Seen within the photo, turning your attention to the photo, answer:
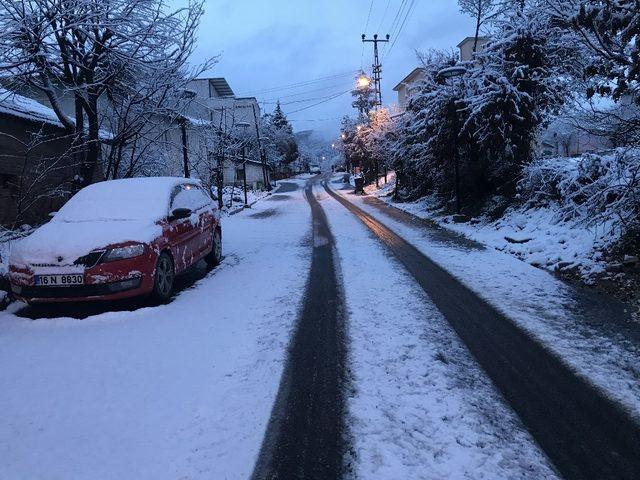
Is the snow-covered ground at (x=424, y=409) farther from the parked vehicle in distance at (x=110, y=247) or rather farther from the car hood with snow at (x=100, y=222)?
the car hood with snow at (x=100, y=222)

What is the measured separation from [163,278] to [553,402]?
505 cm

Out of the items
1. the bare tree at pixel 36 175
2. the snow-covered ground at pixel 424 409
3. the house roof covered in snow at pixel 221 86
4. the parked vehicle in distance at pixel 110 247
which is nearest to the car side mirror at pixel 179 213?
the parked vehicle in distance at pixel 110 247

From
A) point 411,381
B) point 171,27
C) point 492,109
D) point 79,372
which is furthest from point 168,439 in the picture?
point 492,109

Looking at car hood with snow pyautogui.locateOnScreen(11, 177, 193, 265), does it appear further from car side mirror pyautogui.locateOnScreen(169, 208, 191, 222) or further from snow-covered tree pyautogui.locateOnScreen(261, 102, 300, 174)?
snow-covered tree pyautogui.locateOnScreen(261, 102, 300, 174)

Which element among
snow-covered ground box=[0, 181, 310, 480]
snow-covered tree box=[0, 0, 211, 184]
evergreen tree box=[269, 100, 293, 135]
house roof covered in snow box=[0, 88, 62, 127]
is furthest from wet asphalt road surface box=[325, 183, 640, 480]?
evergreen tree box=[269, 100, 293, 135]

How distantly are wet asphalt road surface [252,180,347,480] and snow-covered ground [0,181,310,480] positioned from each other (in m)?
0.11

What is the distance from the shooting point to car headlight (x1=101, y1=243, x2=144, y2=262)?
594 centimetres

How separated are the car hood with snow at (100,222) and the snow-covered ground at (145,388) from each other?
84 centimetres

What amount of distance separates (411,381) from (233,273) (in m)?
5.33

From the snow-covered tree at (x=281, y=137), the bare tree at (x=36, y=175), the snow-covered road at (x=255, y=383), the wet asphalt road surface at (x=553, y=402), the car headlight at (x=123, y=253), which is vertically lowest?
the wet asphalt road surface at (x=553, y=402)

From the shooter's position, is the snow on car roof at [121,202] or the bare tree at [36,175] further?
the bare tree at [36,175]

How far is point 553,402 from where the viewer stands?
3.63 meters

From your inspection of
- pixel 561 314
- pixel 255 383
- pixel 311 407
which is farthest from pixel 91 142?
pixel 561 314

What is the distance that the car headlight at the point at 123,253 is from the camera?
5.94 metres
